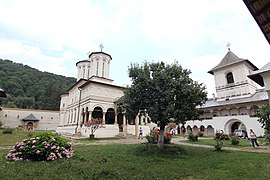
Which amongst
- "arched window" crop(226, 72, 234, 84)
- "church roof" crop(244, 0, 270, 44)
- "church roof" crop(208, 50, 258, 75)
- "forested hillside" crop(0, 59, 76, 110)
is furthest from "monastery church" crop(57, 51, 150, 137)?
"forested hillside" crop(0, 59, 76, 110)

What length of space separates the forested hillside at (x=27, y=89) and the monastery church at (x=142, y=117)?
22023mm

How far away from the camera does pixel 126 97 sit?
32.1 ft

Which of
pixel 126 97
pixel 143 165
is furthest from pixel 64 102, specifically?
pixel 143 165

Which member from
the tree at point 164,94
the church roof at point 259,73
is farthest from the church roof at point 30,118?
the church roof at point 259,73

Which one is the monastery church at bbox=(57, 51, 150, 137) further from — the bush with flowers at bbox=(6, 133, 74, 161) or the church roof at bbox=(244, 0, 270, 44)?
the church roof at bbox=(244, 0, 270, 44)

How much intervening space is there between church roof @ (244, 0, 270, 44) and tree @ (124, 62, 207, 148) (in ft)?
15.1

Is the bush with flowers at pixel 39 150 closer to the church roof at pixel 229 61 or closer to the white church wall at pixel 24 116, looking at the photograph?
the church roof at pixel 229 61

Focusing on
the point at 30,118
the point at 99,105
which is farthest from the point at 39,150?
the point at 30,118

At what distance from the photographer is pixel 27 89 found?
188 ft

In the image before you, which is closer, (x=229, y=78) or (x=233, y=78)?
(x=233, y=78)

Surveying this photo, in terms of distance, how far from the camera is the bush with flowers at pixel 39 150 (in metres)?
6.97

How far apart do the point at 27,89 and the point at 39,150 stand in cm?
6040

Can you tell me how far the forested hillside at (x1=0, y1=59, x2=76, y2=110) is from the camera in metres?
52.3

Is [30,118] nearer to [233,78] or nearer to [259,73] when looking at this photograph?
[259,73]
